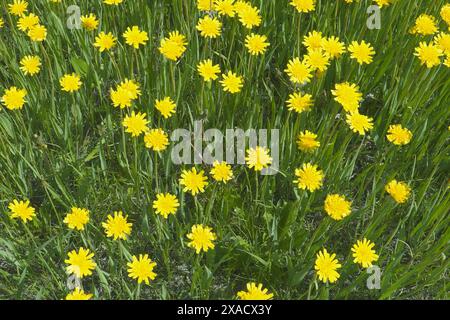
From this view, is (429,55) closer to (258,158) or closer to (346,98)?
(346,98)

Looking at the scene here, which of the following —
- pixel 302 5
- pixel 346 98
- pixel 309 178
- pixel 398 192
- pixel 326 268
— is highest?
pixel 302 5

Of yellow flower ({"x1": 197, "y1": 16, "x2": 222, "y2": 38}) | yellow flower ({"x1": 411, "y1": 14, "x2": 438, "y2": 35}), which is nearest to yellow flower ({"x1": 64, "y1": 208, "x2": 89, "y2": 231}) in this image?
yellow flower ({"x1": 197, "y1": 16, "x2": 222, "y2": 38})

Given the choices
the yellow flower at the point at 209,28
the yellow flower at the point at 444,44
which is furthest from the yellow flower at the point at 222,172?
the yellow flower at the point at 444,44

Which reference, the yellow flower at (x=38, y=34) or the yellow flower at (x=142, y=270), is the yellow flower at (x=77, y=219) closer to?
the yellow flower at (x=142, y=270)

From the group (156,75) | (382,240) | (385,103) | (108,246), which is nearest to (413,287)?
(382,240)

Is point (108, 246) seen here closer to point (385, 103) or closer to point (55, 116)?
point (55, 116)

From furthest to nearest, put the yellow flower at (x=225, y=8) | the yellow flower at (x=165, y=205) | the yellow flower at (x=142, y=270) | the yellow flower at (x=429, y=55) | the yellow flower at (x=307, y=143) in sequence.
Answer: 1. the yellow flower at (x=225, y=8)
2. the yellow flower at (x=429, y=55)
3. the yellow flower at (x=307, y=143)
4. the yellow flower at (x=165, y=205)
5. the yellow flower at (x=142, y=270)

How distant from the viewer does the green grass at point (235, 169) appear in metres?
1.83

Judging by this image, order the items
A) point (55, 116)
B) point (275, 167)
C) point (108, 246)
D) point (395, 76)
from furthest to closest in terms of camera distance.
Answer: point (395, 76) < point (55, 116) < point (275, 167) < point (108, 246)

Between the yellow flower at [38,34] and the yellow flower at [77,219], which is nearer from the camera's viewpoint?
the yellow flower at [77,219]

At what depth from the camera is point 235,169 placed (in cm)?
207

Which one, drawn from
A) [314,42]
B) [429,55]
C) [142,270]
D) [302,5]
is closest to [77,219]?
[142,270]

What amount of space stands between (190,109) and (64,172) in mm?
632

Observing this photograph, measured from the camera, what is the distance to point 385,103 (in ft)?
7.34
